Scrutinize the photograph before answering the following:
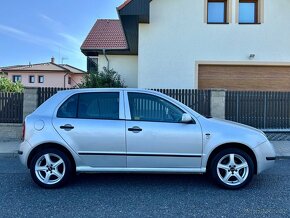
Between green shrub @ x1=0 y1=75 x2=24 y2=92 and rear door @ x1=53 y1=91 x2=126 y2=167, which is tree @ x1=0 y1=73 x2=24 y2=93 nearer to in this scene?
green shrub @ x1=0 y1=75 x2=24 y2=92

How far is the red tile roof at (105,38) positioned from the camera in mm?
15062

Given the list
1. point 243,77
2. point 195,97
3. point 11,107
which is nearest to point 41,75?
point 11,107

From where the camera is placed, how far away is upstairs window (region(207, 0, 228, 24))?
38.2 feet

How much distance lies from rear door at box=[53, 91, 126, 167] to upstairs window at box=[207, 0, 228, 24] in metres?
8.24

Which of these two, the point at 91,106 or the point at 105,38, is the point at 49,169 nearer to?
the point at 91,106

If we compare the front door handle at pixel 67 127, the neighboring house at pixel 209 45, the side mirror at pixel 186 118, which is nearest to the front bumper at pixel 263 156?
the side mirror at pixel 186 118

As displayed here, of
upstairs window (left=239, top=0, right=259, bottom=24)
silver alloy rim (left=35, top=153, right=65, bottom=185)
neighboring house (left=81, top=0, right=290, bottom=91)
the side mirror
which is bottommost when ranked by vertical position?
silver alloy rim (left=35, top=153, right=65, bottom=185)

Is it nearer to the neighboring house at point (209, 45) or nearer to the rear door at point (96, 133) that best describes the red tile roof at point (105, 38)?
the neighboring house at point (209, 45)

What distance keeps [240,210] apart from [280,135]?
249 inches

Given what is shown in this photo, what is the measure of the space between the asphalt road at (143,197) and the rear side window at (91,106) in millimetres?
1198

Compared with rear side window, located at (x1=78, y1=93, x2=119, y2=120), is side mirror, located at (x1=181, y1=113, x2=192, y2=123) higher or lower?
lower

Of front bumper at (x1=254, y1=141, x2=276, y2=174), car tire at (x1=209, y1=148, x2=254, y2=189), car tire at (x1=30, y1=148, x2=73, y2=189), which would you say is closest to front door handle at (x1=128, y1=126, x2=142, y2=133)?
car tire at (x1=30, y1=148, x2=73, y2=189)

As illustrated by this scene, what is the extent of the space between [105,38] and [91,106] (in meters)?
11.5

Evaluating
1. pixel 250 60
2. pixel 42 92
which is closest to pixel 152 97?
pixel 42 92
